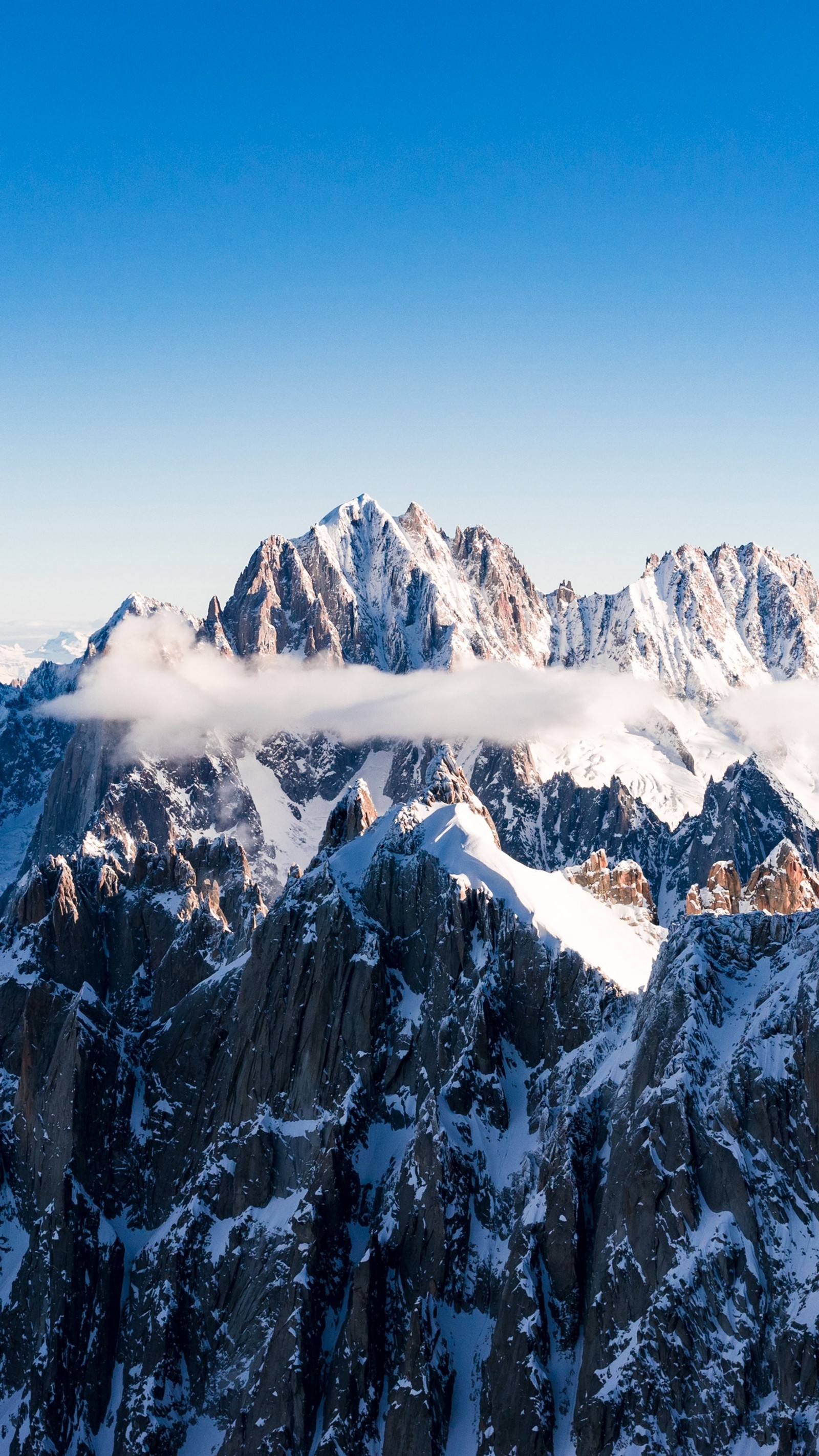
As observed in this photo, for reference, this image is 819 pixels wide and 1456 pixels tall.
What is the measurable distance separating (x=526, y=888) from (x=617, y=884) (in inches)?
950

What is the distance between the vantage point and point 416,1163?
93.8m

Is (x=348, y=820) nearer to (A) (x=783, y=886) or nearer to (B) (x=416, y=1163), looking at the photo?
(B) (x=416, y=1163)

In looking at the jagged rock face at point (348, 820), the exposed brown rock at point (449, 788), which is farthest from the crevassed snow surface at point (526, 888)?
the jagged rock face at point (348, 820)

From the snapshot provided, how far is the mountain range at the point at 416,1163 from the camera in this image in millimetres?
72188

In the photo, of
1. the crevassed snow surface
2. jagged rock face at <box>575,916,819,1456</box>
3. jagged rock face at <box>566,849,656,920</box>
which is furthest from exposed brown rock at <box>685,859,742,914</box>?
jagged rock face at <box>575,916,819,1456</box>

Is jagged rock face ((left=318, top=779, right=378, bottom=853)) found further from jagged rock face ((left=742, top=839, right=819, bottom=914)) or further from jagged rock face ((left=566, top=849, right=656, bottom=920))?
jagged rock face ((left=742, top=839, right=819, bottom=914))

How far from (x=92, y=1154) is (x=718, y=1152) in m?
69.5

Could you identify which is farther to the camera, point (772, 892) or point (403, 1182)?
point (772, 892)

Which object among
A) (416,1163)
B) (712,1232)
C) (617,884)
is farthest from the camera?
(617,884)

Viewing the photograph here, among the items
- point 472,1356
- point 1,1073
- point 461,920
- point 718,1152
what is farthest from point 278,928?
point 718,1152

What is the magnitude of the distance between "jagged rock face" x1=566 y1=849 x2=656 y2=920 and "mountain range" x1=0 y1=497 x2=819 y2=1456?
22.3 inches

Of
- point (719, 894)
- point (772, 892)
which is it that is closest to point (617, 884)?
point (719, 894)

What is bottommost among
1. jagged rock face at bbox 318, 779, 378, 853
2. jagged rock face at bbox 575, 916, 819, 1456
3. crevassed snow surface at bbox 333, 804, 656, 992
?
jagged rock face at bbox 575, 916, 819, 1456

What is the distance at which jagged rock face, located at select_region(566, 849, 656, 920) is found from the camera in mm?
132250
